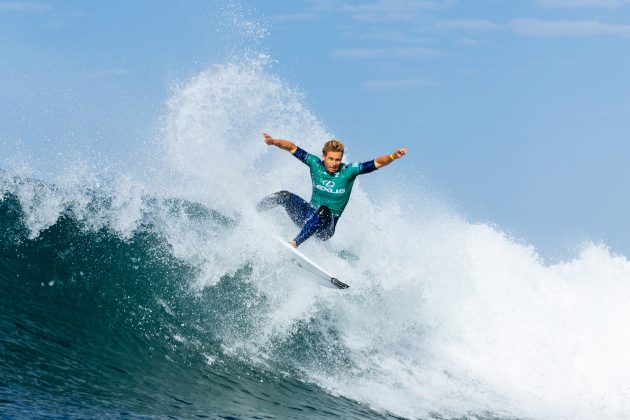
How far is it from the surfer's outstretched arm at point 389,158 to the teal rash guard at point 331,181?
0.16 m

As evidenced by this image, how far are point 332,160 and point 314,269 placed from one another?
1395 millimetres

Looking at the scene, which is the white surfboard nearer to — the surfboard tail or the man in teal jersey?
the surfboard tail

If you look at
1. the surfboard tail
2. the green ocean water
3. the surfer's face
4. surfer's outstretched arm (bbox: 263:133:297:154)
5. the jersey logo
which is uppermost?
the surfer's face

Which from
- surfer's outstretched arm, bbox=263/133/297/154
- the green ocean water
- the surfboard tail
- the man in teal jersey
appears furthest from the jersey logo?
the green ocean water

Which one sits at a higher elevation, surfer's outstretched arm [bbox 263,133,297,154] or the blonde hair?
the blonde hair

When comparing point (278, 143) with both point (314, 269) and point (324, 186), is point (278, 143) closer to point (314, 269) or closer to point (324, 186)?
point (324, 186)

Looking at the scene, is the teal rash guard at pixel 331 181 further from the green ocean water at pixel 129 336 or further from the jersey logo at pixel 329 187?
the green ocean water at pixel 129 336

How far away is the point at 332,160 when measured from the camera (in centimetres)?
809

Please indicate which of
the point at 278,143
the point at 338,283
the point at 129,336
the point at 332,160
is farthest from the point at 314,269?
the point at 129,336

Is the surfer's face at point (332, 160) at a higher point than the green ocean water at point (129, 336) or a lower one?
higher

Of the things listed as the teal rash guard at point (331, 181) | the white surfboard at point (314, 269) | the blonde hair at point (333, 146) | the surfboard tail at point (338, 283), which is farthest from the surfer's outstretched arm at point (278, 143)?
the surfboard tail at point (338, 283)

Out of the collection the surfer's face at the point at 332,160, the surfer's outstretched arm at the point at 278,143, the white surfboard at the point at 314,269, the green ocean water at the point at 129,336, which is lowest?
the green ocean water at the point at 129,336

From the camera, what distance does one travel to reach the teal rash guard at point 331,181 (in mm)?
8234

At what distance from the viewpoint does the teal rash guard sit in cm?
823
